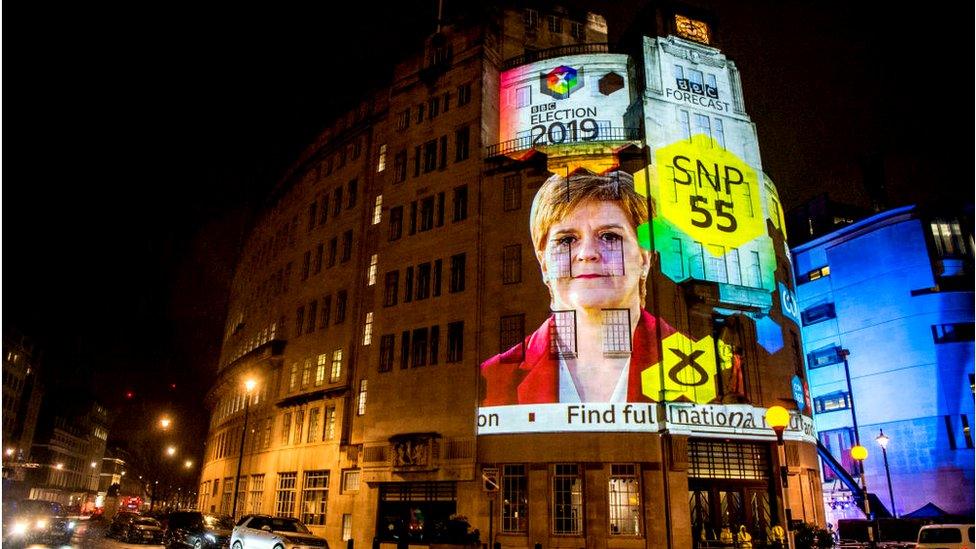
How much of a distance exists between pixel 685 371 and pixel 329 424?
21.4 m

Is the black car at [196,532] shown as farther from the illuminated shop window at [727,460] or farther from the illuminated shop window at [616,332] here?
the illuminated shop window at [727,460]

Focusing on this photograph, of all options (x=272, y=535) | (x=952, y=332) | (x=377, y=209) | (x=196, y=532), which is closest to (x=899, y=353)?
(x=952, y=332)

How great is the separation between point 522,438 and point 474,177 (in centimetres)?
1505

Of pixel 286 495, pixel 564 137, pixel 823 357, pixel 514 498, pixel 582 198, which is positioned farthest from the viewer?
pixel 823 357

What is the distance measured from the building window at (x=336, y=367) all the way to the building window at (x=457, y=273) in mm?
9940

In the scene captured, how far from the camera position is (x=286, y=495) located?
40031 mm

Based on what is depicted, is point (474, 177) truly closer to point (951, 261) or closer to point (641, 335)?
point (641, 335)

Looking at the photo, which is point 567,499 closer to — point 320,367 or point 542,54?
point 320,367

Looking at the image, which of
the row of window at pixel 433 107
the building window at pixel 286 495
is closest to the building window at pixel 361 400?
the building window at pixel 286 495

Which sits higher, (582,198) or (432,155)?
(432,155)

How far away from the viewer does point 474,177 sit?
119 ft


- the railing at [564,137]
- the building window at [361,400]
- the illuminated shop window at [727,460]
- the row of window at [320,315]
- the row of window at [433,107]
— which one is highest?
the row of window at [433,107]

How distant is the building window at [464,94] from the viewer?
38781mm

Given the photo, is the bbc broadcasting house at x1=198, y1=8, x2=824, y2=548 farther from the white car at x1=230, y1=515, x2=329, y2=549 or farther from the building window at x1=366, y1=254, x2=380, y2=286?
the white car at x1=230, y1=515, x2=329, y2=549
